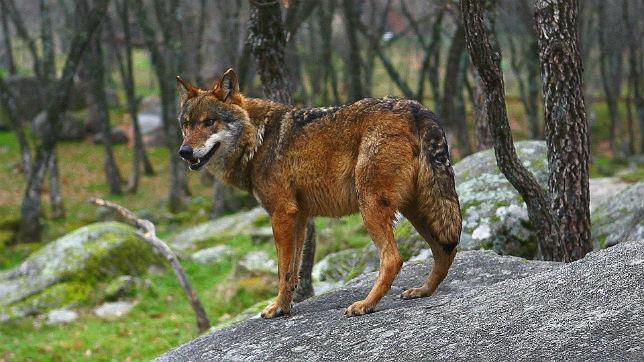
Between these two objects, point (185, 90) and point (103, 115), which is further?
point (103, 115)

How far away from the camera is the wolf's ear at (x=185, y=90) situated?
796 centimetres

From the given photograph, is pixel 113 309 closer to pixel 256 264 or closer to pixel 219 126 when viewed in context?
pixel 256 264

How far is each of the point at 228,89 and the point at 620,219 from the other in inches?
248

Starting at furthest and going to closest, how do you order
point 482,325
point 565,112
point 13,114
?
point 13,114, point 565,112, point 482,325

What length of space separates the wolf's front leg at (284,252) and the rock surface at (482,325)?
0.14 metres

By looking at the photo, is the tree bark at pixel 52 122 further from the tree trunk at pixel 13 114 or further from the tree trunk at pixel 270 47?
the tree trunk at pixel 270 47

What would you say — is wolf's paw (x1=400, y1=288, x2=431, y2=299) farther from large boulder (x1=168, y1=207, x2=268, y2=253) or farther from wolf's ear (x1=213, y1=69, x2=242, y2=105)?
large boulder (x1=168, y1=207, x2=268, y2=253)

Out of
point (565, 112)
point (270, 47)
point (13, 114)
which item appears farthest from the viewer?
point (13, 114)

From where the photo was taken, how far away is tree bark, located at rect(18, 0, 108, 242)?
2169 cm

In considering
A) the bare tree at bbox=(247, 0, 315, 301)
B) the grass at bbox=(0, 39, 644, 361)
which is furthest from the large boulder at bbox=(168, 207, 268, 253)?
the bare tree at bbox=(247, 0, 315, 301)

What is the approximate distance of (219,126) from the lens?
7680mm

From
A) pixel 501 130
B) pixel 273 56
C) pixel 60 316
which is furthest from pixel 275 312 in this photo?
pixel 60 316

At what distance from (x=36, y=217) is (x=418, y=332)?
64.4 ft

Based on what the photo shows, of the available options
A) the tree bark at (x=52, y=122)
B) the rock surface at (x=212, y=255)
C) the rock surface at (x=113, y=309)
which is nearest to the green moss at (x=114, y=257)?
the rock surface at (x=113, y=309)
